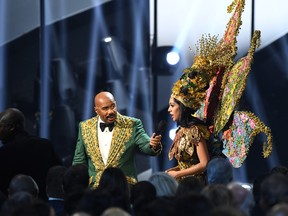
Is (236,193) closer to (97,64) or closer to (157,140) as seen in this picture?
(157,140)

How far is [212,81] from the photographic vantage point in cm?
827

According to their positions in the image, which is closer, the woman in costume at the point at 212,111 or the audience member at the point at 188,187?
the audience member at the point at 188,187

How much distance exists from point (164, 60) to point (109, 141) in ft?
8.35

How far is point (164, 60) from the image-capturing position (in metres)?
10.6

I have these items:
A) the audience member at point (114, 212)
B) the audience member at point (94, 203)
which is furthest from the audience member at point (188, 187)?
the audience member at point (114, 212)

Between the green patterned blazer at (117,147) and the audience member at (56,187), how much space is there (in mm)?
850

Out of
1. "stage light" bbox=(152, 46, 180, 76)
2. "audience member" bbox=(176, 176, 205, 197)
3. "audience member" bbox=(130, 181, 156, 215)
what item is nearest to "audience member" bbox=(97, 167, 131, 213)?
"audience member" bbox=(130, 181, 156, 215)

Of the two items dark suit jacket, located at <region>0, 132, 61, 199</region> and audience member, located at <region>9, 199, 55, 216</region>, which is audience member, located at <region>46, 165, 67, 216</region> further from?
audience member, located at <region>9, 199, 55, 216</region>

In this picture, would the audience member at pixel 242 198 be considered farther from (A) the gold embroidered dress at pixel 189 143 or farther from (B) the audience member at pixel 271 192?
(A) the gold embroidered dress at pixel 189 143

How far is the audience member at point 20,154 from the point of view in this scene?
7.90 m

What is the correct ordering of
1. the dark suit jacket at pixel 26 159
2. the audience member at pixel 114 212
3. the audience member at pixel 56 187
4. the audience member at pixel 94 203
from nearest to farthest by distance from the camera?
the audience member at pixel 114 212 → the audience member at pixel 94 203 → the audience member at pixel 56 187 → the dark suit jacket at pixel 26 159

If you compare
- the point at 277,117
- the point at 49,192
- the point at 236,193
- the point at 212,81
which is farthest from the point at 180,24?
the point at 236,193

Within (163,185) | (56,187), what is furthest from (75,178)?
(163,185)

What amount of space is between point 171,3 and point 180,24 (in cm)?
19
